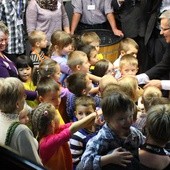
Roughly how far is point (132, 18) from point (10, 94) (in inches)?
138

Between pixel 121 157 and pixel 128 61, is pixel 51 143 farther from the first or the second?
pixel 128 61

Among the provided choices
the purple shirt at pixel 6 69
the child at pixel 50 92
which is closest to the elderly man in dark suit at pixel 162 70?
the child at pixel 50 92

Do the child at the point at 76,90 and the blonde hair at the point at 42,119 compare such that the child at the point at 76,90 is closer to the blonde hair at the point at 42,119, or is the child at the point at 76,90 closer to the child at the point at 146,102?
the child at the point at 146,102

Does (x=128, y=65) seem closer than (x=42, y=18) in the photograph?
Yes

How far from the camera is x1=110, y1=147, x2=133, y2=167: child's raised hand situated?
5.93 ft

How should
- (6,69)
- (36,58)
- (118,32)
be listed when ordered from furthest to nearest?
(118,32) < (36,58) < (6,69)

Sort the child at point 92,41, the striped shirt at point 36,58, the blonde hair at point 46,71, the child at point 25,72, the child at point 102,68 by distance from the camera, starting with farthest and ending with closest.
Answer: the child at point 92,41 → the striped shirt at point 36,58 → the child at point 102,68 → the child at point 25,72 → the blonde hair at point 46,71

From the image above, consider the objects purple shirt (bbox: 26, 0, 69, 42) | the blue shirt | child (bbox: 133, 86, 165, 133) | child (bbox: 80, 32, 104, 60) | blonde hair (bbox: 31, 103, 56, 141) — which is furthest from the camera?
purple shirt (bbox: 26, 0, 69, 42)

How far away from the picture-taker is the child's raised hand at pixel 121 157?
1.81 metres

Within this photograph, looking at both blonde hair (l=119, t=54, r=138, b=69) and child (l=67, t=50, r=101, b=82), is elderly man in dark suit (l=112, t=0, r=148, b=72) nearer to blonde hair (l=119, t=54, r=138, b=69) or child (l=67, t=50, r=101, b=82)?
blonde hair (l=119, t=54, r=138, b=69)

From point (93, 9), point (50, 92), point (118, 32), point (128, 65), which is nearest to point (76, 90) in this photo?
point (50, 92)

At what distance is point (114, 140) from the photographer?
1953 mm

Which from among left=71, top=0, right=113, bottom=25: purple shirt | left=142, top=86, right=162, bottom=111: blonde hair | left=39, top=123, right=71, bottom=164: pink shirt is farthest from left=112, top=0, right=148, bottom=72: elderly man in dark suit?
left=39, top=123, right=71, bottom=164: pink shirt

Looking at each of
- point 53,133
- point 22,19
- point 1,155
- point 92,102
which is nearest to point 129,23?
point 22,19
